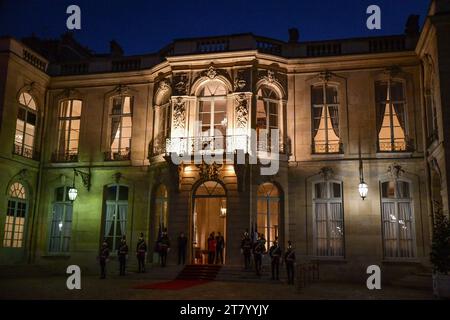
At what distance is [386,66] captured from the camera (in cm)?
1723

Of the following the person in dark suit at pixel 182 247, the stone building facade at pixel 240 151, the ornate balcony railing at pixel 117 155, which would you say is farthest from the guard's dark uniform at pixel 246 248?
the ornate balcony railing at pixel 117 155

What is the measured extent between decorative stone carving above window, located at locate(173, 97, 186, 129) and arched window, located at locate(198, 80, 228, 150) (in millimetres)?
585

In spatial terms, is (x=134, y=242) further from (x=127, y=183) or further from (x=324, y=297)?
(x=324, y=297)

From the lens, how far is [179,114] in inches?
680

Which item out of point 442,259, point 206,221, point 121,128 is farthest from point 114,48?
point 442,259

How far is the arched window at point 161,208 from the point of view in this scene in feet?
57.5

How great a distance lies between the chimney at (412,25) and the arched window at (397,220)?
18.4 feet

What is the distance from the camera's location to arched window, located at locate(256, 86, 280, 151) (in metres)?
16.9

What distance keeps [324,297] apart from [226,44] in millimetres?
9972

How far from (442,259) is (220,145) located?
7872mm

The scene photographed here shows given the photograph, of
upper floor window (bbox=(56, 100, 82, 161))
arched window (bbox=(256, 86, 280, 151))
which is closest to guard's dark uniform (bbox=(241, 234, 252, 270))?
arched window (bbox=(256, 86, 280, 151))

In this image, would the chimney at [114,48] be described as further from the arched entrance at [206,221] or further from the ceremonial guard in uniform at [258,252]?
the ceremonial guard in uniform at [258,252]
